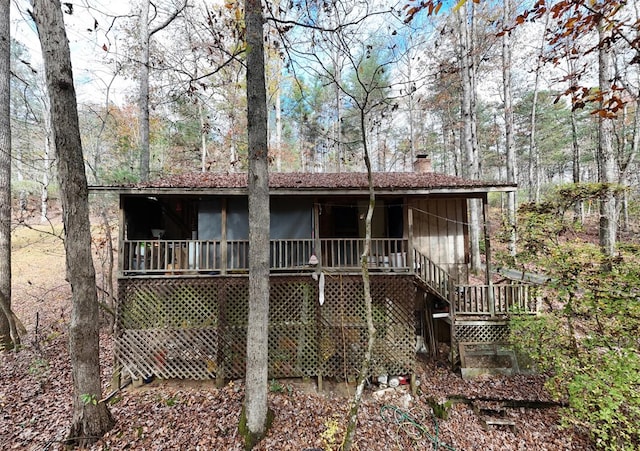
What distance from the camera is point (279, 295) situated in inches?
247

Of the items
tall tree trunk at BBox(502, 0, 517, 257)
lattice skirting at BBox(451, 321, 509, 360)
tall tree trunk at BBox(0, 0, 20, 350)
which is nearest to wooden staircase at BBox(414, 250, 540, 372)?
lattice skirting at BBox(451, 321, 509, 360)

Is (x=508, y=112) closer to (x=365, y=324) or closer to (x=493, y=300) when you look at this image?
(x=493, y=300)

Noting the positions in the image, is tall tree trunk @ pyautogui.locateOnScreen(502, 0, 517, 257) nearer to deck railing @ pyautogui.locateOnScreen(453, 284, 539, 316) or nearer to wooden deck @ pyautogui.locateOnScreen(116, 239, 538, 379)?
deck railing @ pyautogui.locateOnScreen(453, 284, 539, 316)

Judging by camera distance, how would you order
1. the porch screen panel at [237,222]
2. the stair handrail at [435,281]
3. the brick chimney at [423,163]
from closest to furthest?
the porch screen panel at [237,222] → the stair handrail at [435,281] → the brick chimney at [423,163]

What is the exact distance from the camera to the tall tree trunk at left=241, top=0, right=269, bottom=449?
4.26 m

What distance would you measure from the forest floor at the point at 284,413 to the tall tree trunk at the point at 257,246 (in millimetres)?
683

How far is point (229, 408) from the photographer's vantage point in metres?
5.11

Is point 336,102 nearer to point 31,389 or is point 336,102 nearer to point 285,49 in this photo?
point 285,49

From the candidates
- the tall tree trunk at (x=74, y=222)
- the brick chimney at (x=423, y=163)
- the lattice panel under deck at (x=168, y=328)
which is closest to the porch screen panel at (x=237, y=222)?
the lattice panel under deck at (x=168, y=328)

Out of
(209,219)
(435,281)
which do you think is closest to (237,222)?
(209,219)

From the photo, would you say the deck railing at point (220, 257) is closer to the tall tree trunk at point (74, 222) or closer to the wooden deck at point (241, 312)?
the wooden deck at point (241, 312)

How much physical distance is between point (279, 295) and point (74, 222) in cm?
394

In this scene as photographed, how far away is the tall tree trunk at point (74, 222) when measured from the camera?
3.64m

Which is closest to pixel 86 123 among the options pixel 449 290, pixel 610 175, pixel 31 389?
pixel 31 389
